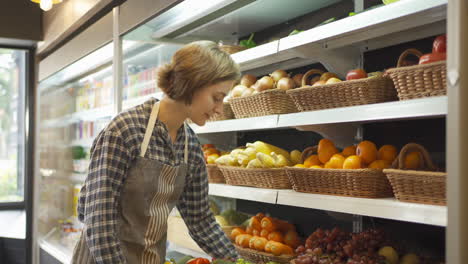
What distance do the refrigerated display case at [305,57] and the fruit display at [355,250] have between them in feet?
0.35

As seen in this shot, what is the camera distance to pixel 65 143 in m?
4.96

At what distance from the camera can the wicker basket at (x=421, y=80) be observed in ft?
4.92

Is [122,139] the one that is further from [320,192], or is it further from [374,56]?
[374,56]

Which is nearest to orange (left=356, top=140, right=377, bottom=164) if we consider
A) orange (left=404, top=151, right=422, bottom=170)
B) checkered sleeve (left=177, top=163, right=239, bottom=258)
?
orange (left=404, top=151, right=422, bottom=170)

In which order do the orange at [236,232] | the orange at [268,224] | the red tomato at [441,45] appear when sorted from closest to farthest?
1. the red tomato at [441,45]
2. the orange at [268,224]
3. the orange at [236,232]

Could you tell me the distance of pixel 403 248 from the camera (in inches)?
78.9

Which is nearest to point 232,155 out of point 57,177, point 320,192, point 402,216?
point 320,192

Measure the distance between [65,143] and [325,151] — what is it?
3.48 m

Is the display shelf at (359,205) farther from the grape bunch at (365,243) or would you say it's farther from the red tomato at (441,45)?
the red tomato at (441,45)

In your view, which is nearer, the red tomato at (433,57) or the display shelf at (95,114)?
the red tomato at (433,57)

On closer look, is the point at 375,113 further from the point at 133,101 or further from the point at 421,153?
the point at 133,101

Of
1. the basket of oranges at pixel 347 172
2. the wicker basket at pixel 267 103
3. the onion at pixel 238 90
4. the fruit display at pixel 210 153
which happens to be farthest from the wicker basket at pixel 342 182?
the fruit display at pixel 210 153

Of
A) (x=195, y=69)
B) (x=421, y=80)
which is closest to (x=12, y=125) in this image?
(x=195, y=69)

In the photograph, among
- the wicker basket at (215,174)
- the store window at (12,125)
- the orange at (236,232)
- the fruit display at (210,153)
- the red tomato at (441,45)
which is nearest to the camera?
the red tomato at (441,45)
